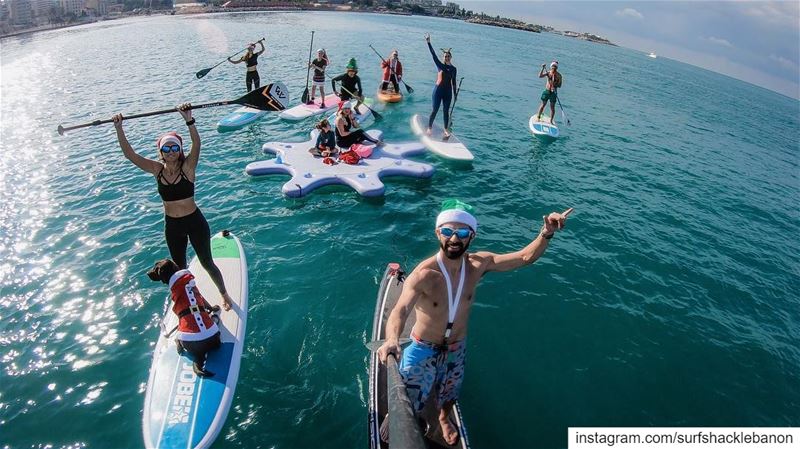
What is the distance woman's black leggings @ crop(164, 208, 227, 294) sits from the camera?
6309mm

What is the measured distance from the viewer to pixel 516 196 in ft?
42.7

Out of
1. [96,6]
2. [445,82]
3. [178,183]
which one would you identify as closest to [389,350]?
[178,183]

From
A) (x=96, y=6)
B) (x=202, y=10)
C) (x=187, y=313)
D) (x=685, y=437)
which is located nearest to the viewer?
(x=187, y=313)

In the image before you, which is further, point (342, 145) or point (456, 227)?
point (342, 145)

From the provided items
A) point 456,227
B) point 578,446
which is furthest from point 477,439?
point 456,227

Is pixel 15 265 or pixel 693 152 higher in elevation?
pixel 693 152

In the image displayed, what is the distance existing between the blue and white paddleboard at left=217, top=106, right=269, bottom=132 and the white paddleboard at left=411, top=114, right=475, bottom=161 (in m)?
7.11

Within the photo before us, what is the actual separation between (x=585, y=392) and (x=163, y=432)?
21.0 feet

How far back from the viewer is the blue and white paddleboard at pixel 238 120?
16719 millimetres

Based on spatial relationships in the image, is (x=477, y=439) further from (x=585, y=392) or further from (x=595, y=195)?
(x=595, y=195)

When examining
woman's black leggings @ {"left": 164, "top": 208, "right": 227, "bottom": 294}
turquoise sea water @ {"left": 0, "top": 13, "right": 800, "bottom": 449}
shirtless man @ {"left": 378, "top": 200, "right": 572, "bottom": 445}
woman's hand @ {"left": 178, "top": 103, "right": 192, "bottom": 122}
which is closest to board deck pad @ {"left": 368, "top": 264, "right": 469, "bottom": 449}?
shirtless man @ {"left": 378, "top": 200, "right": 572, "bottom": 445}

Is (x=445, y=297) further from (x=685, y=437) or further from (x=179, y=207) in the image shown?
(x=685, y=437)

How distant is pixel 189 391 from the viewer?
5676mm

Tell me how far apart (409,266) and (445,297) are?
4.95m
